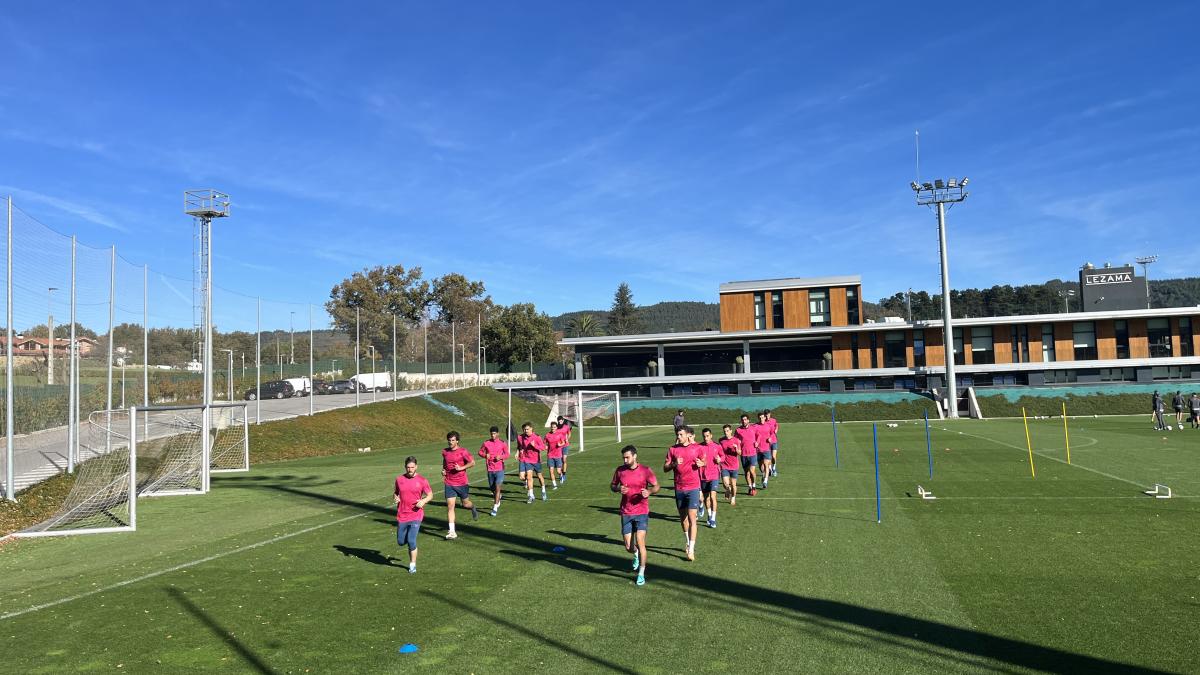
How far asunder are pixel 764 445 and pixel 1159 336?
Answer: 60202mm

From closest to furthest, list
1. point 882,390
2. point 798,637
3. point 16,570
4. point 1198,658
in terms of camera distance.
Result: point 1198,658
point 798,637
point 16,570
point 882,390

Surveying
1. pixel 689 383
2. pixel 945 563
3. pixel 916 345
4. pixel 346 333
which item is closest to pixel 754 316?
pixel 689 383

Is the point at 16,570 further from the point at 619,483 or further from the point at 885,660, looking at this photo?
the point at 885,660

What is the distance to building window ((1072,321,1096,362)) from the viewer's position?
63219 mm

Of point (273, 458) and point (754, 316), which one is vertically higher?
point (754, 316)

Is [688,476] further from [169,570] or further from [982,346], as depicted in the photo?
[982,346]

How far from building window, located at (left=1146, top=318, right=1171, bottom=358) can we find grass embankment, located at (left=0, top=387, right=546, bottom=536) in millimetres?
50491

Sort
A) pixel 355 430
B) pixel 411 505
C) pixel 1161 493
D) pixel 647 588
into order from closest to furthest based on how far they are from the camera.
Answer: pixel 647 588 < pixel 411 505 < pixel 1161 493 < pixel 355 430

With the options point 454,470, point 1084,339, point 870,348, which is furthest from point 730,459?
point 1084,339

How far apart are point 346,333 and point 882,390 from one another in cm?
5804

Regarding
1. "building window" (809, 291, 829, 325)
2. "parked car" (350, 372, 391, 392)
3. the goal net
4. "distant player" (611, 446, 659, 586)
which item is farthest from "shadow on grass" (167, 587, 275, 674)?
"building window" (809, 291, 829, 325)

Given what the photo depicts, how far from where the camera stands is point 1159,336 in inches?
2464

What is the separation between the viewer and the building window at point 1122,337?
206 feet

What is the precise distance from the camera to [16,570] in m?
12.9
